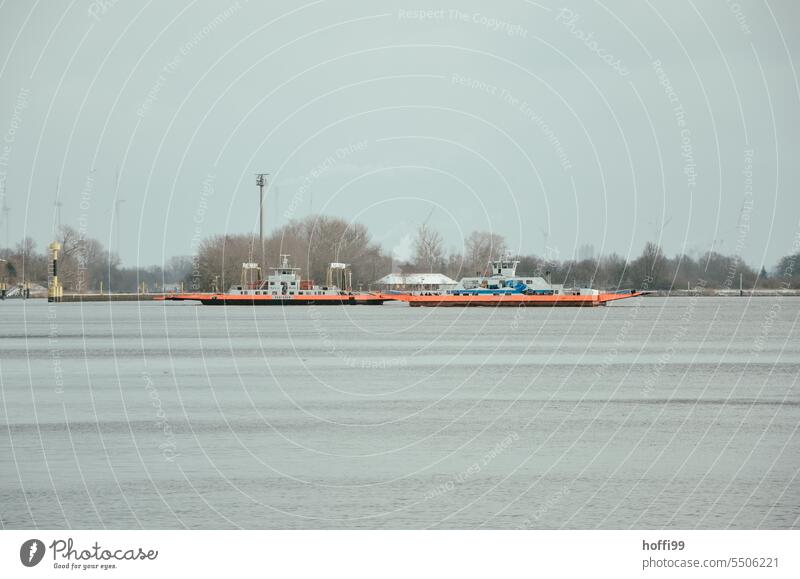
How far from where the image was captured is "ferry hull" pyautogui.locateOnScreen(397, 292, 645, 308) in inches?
6107

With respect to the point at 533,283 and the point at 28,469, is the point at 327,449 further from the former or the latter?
the point at 533,283

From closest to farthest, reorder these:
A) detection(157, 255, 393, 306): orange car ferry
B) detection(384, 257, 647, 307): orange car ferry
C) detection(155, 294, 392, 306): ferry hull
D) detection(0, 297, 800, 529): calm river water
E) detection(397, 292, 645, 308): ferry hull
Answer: detection(0, 297, 800, 529): calm river water
detection(397, 292, 645, 308): ferry hull
detection(384, 257, 647, 307): orange car ferry
detection(155, 294, 392, 306): ferry hull
detection(157, 255, 393, 306): orange car ferry

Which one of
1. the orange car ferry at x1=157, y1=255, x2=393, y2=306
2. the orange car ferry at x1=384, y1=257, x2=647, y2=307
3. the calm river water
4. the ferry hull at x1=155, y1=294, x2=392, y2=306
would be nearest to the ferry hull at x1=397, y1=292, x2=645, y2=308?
the orange car ferry at x1=384, y1=257, x2=647, y2=307

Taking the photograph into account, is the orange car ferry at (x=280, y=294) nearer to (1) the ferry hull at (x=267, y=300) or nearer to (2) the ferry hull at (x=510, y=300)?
(1) the ferry hull at (x=267, y=300)

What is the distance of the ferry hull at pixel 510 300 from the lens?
155 meters

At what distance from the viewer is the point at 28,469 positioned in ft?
78.2

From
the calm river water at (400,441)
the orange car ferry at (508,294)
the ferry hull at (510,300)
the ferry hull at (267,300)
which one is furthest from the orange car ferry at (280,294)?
the calm river water at (400,441)

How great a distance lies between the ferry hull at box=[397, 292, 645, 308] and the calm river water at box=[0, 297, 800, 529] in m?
95.3

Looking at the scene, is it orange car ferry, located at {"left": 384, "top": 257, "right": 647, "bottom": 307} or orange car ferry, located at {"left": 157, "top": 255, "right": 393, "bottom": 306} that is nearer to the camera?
orange car ferry, located at {"left": 384, "top": 257, "right": 647, "bottom": 307}

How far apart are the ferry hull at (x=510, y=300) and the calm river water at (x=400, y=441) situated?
313 feet

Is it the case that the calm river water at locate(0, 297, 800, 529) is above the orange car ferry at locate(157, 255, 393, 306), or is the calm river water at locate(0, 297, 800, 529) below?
below

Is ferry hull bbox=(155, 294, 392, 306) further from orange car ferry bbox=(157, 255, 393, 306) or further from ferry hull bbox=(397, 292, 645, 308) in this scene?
ferry hull bbox=(397, 292, 645, 308)
